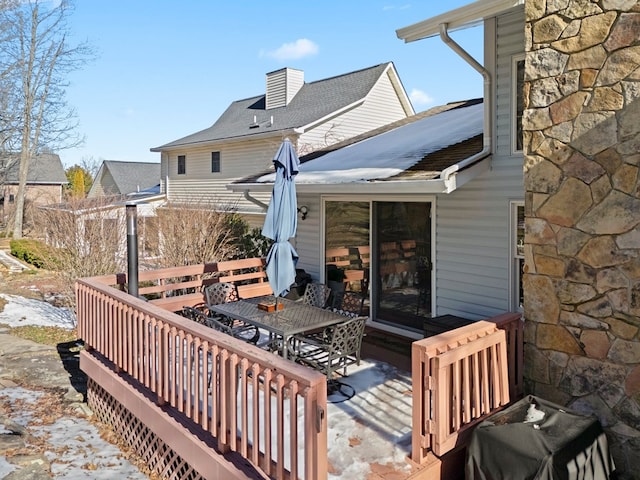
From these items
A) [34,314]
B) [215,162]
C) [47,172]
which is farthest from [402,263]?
[47,172]

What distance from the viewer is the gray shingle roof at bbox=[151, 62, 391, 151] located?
17.6 meters

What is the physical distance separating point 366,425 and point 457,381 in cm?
120

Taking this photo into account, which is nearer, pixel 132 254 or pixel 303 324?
pixel 303 324

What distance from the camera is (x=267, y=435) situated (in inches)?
134

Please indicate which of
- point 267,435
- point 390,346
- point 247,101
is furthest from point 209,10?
point 267,435

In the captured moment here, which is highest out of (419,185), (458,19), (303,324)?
(458,19)

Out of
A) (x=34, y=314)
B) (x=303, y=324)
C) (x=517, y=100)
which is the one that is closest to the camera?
(x=303, y=324)

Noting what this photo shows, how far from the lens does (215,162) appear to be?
1967 cm

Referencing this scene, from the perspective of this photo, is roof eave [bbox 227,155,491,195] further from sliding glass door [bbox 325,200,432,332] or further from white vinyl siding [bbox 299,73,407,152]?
white vinyl siding [bbox 299,73,407,152]

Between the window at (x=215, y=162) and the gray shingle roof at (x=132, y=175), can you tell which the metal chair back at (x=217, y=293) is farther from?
the gray shingle roof at (x=132, y=175)

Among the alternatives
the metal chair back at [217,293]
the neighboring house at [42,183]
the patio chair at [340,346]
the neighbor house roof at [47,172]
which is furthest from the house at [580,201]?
the neighbor house roof at [47,172]

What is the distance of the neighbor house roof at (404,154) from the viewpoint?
619 cm

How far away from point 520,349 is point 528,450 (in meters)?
1.35

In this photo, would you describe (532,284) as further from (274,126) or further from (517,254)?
(274,126)
